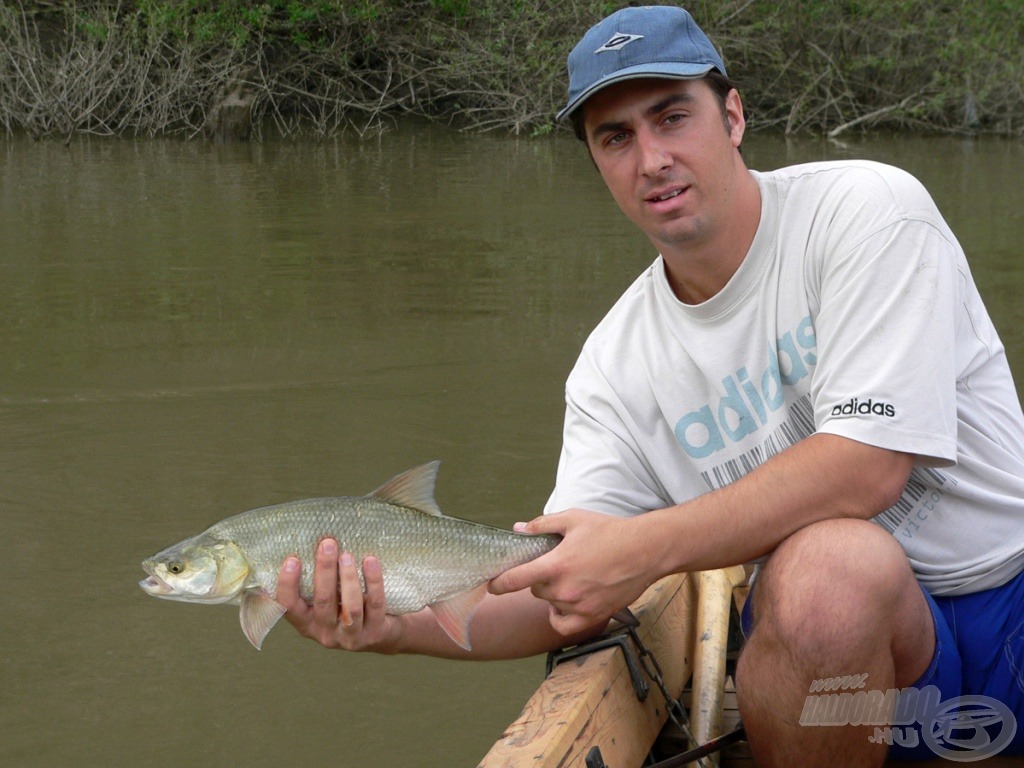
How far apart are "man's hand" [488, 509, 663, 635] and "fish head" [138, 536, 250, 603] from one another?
52 cm

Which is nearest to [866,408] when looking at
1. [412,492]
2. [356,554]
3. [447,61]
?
[412,492]

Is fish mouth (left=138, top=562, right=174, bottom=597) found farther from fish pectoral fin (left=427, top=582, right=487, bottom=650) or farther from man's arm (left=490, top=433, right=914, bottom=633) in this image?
man's arm (left=490, top=433, right=914, bottom=633)

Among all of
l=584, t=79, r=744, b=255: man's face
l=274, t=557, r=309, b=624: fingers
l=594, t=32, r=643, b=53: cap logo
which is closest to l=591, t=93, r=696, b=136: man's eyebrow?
l=584, t=79, r=744, b=255: man's face

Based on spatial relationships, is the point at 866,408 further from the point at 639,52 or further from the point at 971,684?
the point at 639,52

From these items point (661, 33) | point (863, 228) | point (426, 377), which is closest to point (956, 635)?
point (863, 228)

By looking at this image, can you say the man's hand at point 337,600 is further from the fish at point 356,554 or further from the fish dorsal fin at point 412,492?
the fish dorsal fin at point 412,492

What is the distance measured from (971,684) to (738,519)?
2.09 ft

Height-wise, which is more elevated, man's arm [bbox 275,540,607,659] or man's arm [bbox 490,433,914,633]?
man's arm [bbox 490,433,914,633]

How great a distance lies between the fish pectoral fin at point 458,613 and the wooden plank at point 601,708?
20 cm

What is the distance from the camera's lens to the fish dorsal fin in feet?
8.71

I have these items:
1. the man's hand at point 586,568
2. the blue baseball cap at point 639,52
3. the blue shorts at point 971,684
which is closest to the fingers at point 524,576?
the man's hand at point 586,568

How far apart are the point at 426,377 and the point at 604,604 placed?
4759mm

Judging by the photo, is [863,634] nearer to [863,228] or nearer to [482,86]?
[863,228]

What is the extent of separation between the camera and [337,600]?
2631 millimetres
